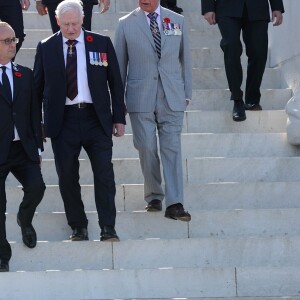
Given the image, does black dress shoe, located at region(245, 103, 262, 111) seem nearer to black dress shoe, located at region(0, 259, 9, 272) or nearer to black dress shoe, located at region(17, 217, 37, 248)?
black dress shoe, located at region(17, 217, 37, 248)

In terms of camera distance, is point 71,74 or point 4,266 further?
point 71,74

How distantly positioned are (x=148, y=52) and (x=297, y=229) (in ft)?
5.53

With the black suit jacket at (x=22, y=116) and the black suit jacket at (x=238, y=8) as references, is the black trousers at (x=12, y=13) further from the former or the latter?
the black suit jacket at (x=22, y=116)

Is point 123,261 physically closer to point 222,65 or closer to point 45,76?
point 45,76

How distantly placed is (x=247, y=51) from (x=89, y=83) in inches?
92.8

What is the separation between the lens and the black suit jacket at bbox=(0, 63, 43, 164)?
8406 millimetres

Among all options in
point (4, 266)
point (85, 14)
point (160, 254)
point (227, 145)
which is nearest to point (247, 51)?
point (227, 145)

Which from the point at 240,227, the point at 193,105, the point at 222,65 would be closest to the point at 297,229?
the point at 240,227

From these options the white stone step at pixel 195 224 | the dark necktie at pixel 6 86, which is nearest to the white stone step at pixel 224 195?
the white stone step at pixel 195 224

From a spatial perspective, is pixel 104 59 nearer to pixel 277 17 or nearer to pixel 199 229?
pixel 199 229

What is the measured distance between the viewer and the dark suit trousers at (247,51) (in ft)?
34.3

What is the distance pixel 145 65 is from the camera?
9.27 metres

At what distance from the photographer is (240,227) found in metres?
9.19

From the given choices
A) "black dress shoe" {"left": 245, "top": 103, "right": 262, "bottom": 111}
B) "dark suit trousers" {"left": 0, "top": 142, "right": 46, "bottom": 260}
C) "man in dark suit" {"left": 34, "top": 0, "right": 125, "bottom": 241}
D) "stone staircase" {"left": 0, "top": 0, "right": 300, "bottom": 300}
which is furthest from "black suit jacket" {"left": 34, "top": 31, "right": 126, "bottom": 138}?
"black dress shoe" {"left": 245, "top": 103, "right": 262, "bottom": 111}
